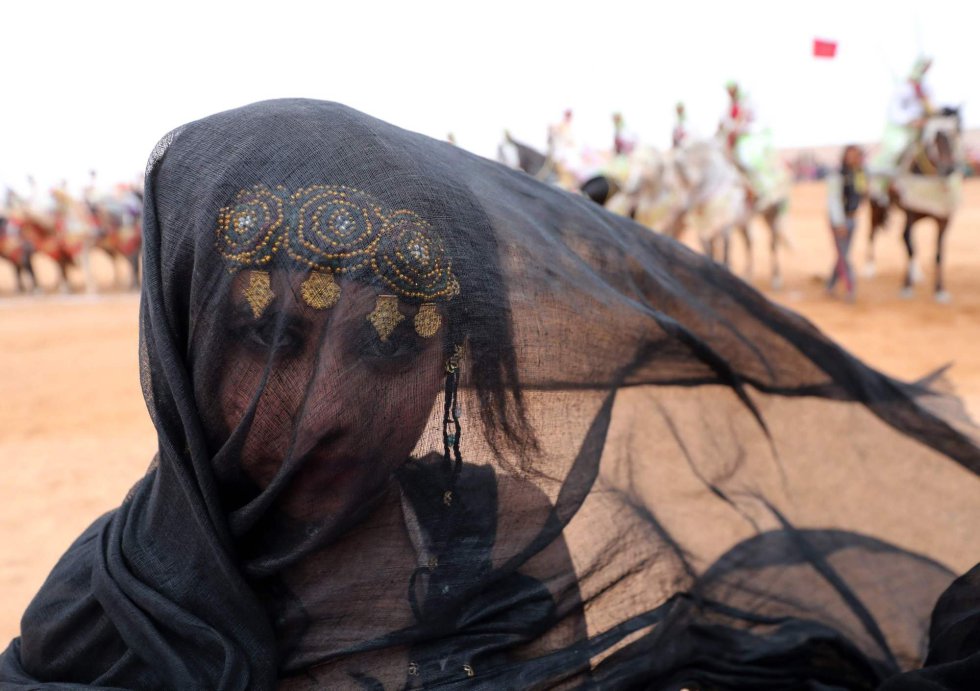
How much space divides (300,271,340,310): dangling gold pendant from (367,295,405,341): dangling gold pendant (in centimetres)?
6

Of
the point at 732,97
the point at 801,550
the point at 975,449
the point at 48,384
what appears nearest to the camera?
the point at 801,550

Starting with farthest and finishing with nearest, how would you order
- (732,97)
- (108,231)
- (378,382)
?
(108,231)
(732,97)
(378,382)

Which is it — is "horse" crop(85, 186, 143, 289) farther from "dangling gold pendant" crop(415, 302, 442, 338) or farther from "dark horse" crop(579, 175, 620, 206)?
"dangling gold pendant" crop(415, 302, 442, 338)

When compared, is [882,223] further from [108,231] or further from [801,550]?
[108,231]

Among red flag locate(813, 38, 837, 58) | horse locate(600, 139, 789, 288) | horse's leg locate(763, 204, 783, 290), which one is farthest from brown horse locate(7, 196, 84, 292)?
red flag locate(813, 38, 837, 58)

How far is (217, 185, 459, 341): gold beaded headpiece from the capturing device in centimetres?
125

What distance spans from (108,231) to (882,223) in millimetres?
12831

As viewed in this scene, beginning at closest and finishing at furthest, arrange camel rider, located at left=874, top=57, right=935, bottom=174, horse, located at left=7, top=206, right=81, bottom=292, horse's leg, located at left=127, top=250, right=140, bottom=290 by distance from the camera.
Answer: camel rider, located at left=874, top=57, right=935, bottom=174 → horse's leg, located at left=127, top=250, right=140, bottom=290 → horse, located at left=7, top=206, right=81, bottom=292

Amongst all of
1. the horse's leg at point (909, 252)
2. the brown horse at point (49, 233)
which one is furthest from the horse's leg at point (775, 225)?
the brown horse at point (49, 233)

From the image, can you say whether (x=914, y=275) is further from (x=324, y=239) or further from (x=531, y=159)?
(x=324, y=239)

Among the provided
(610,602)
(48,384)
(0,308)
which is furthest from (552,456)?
(0,308)

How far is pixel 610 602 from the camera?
4.94ft

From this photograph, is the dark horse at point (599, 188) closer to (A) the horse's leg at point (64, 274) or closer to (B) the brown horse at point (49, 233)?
(B) the brown horse at point (49, 233)

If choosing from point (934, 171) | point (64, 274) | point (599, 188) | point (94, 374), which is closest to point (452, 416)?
point (599, 188)
